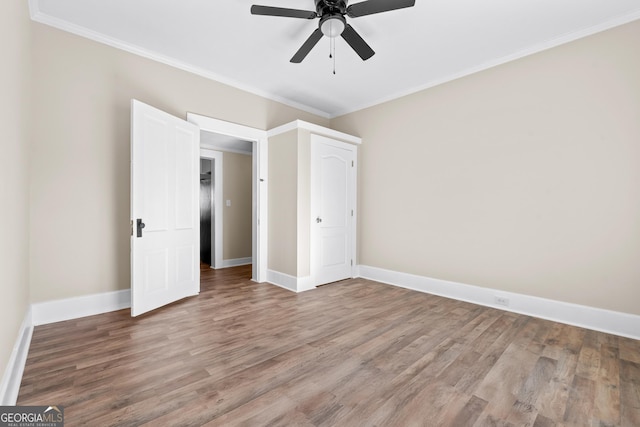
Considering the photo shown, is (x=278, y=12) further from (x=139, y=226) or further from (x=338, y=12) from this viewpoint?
(x=139, y=226)

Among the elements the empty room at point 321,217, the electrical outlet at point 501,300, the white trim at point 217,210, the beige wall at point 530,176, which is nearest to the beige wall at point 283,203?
the empty room at point 321,217

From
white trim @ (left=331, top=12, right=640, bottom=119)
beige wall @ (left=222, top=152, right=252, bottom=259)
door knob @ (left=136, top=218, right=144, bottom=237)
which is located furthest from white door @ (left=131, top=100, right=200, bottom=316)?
white trim @ (left=331, top=12, right=640, bottom=119)

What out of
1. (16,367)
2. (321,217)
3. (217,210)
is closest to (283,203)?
(321,217)

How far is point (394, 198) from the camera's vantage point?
436 centimetres

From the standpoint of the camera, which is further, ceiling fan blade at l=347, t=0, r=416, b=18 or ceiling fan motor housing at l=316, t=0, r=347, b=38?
ceiling fan motor housing at l=316, t=0, r=347, b=38

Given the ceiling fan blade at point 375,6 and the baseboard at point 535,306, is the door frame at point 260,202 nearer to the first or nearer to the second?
the baseboard at point 535,306

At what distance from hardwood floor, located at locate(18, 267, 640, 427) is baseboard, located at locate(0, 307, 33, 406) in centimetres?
5

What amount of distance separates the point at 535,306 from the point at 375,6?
11.0ft

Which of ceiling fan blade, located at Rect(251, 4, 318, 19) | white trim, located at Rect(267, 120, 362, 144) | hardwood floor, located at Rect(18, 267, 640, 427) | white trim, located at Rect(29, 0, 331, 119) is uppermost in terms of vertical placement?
white trim, located at Rect(29, 0, 331, 119)

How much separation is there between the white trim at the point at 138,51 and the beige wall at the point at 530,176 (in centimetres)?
215

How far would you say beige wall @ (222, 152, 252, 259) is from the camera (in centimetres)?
566

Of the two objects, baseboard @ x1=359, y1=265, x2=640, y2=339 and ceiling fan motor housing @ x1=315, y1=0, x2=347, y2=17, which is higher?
ceiling fan motor housing @ x1=315, y1=0, x2=347, y2=17

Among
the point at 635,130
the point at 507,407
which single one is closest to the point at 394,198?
the point at 635,130

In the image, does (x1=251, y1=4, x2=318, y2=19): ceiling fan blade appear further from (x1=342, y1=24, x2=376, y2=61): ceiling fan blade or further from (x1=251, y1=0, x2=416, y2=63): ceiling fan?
(x1=342, y1=24, x2=376, y2=61): ceiling fan blade
